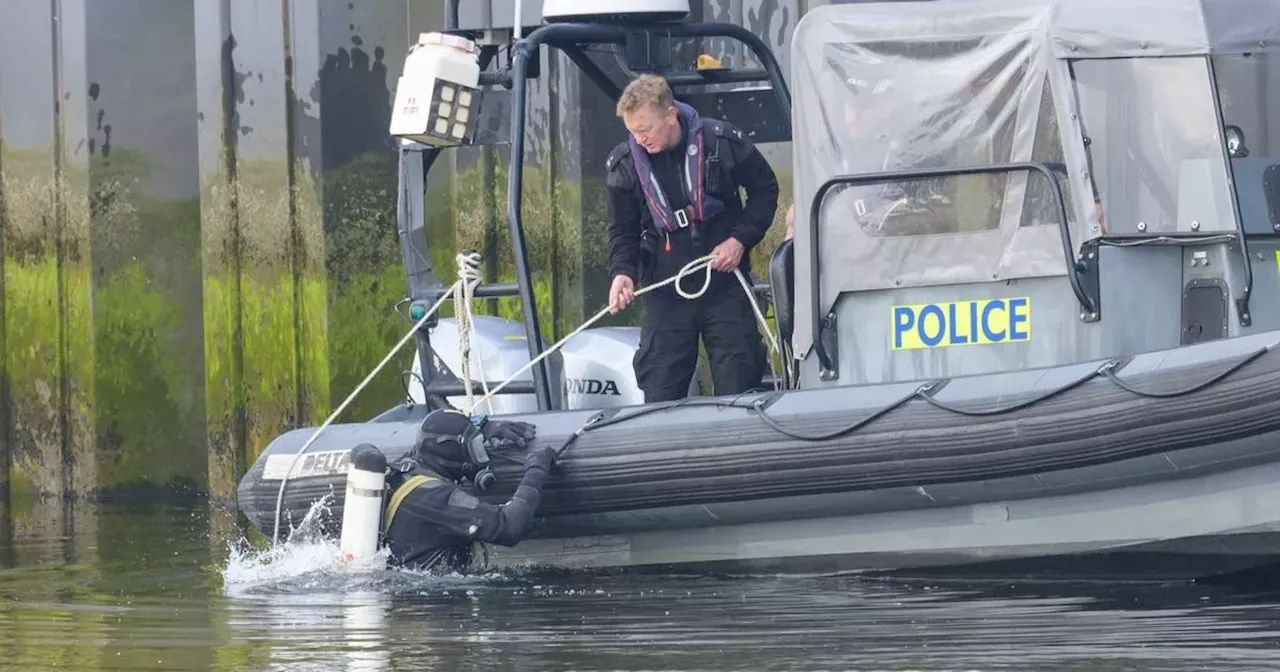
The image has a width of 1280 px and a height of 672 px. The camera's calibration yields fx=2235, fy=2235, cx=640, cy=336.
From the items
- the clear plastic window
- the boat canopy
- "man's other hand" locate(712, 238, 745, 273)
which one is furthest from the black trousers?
the clear plastic window

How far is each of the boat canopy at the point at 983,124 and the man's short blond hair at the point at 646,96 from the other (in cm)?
39

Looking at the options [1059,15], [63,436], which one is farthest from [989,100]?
[63,436]

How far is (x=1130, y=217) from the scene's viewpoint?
601 cm

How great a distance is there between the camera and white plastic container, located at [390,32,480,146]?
708 centimetres

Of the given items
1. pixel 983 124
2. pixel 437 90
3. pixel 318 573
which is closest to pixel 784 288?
pixel 983 124

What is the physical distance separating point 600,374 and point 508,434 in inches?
34.1

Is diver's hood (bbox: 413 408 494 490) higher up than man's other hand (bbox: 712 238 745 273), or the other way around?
man's other hand (bbox: 712 238 745 273)

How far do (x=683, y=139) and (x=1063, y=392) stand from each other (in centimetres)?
158

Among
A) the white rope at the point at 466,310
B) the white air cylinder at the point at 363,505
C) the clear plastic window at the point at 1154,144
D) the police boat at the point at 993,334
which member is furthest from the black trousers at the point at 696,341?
the clear plastic window at the point at 1154,144

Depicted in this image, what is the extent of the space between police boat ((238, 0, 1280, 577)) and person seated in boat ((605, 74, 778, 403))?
23 centimetres

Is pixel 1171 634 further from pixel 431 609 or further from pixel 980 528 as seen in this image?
pixel 431 609

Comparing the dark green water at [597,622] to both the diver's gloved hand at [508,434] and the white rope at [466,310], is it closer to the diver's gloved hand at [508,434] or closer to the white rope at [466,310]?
the diver's gloved hand at [508,434]

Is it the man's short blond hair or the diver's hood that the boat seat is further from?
the diver's hood

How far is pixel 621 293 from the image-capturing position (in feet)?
22.3
